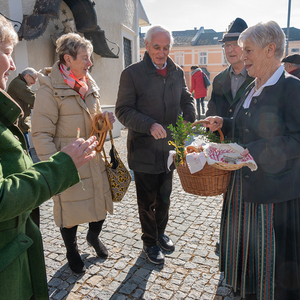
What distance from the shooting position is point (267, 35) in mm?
1955

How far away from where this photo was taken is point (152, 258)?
9.47 feet

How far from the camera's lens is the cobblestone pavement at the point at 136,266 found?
2.48 metres

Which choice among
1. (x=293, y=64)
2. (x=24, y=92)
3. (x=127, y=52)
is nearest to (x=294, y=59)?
(x=293, y=64)

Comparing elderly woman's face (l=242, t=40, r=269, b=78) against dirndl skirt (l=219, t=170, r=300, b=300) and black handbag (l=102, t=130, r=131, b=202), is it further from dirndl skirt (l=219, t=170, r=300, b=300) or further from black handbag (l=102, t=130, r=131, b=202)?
black handbag (l=102, t=130, r=131, b=202)

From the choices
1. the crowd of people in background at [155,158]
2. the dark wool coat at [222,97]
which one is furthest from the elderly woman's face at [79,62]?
the dark wool coat at [222,97]

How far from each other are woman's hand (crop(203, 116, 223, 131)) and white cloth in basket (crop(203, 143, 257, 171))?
1.60 ft

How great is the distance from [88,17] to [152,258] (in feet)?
26.3

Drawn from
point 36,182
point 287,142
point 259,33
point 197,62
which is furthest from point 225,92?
point 197,62

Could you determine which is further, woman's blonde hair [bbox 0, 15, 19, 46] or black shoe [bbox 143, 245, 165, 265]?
black shoe [bbox 143, 245, 165, 265]

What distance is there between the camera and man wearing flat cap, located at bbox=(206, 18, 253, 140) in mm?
2969

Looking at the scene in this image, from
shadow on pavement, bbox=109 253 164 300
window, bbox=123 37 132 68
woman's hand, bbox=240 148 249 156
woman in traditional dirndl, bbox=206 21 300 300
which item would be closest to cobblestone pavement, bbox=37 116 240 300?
shadow on pavement, bbox=109 253 164 300

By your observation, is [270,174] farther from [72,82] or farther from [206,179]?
[72,82]

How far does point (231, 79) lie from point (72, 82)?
5.47 feet

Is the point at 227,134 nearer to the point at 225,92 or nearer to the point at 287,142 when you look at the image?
the point at 225,92
